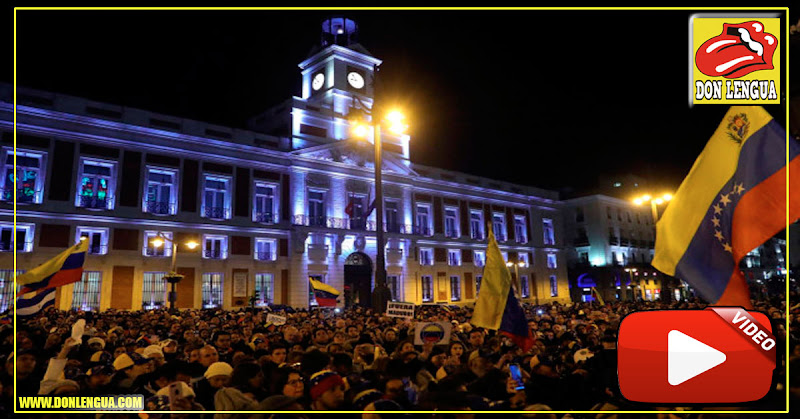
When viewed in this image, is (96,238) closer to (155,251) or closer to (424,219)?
(155,251)

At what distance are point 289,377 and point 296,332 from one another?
14.5ft

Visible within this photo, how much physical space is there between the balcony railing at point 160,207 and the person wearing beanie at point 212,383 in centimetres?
2701

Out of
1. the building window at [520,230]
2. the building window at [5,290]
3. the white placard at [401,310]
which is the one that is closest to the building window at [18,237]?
the building window at [5,290]

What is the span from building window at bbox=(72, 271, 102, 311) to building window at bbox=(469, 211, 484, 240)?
1131 inches

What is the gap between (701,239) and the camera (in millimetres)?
5578

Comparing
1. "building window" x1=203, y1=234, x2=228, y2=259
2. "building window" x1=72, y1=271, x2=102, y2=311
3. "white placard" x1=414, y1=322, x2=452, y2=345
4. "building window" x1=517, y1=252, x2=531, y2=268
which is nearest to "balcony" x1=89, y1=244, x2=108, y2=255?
"building window" x1=72, y1=271, x2=102, y2=311

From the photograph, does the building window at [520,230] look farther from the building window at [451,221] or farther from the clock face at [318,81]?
the clock face at [318,81]

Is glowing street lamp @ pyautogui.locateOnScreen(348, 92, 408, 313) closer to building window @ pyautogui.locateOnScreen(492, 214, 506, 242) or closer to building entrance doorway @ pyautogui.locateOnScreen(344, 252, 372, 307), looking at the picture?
building entrance doorway @ pyautogui.locateOnScreen(344, 252, 372, 307)

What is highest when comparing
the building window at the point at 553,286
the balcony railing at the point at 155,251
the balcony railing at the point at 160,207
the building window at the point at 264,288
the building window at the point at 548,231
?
the balcony railing at the point at 160,207

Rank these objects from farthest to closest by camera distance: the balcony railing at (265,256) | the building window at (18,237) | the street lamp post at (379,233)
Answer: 1. the balcony railing at (265,256)
2. the building window at (18,237)
3. the street lamp post at (379,233)

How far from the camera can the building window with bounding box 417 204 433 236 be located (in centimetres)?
4244

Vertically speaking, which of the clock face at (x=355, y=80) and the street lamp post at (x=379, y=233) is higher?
the clock face at (x=355, y=80)

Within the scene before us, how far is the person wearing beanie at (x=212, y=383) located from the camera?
19.3 ft

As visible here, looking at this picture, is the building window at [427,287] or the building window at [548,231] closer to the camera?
the building window at [427,287]
